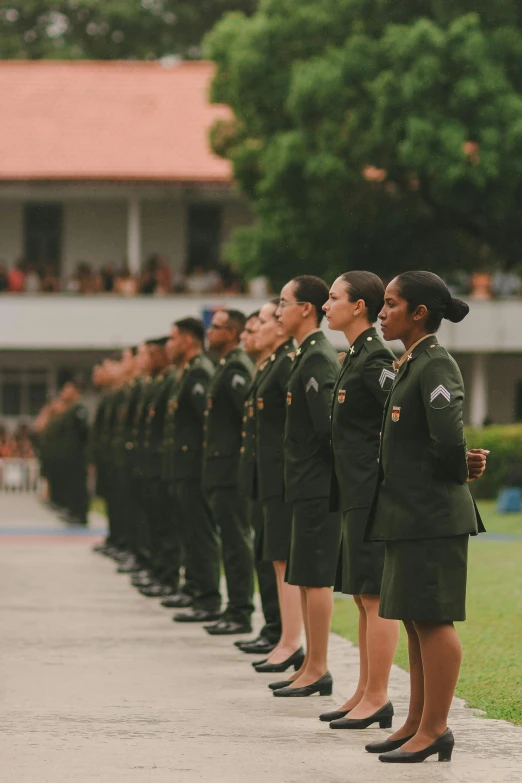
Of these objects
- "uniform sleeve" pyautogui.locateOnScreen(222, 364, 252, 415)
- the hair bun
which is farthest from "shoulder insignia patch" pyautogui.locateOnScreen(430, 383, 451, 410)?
"uniform sleeve" pyautogui.locateOnScreen(222, 364, 252, 415)

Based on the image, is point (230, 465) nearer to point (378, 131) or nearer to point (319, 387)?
point (319, 387)

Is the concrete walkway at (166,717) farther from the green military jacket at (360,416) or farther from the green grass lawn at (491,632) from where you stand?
the green military jacket at (360,416)

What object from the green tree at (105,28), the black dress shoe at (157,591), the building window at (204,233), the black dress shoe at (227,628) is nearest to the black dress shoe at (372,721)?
the black dress shoe at (227,628)

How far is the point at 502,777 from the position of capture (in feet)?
24.2

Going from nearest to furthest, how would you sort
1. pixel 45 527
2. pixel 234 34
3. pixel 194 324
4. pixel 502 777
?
1. pixel 502 777
2. pixel 194 324
3. pixel 45 527
4. pixel 234 34

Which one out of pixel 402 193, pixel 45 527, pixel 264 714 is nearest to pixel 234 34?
pixel 402 193

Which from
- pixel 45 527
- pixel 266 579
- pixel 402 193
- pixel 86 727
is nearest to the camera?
pixel 86 727

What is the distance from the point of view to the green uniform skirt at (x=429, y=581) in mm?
7496

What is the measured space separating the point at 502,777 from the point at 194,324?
7296 millimetres

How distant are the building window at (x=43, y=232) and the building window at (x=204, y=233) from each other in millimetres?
3295

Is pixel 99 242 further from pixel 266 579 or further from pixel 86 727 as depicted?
pixel 86 727

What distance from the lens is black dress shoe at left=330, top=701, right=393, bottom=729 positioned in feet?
27.8

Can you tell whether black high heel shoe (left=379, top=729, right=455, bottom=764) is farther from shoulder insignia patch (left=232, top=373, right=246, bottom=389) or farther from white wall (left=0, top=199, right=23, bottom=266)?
white wall (left=0, top=199, right=23, bottom=266)

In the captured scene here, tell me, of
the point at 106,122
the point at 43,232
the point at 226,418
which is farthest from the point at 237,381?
the point at 43,232
